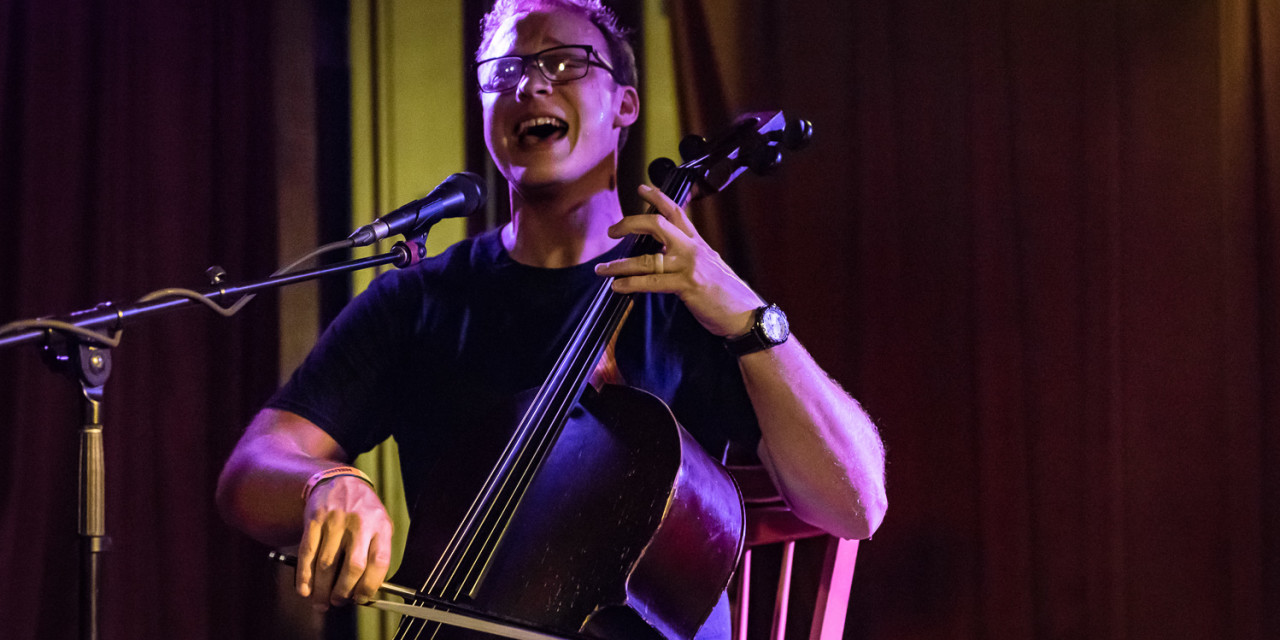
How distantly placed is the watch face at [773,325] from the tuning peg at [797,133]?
0.28 metres

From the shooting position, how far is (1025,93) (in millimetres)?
1918

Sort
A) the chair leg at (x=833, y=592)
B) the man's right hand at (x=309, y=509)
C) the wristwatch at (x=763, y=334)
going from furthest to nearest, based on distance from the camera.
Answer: the chair leg at (x=833, y=592)
the wristwatch at (x=763, y=334)
the man's right hand at (x=309, y=509)

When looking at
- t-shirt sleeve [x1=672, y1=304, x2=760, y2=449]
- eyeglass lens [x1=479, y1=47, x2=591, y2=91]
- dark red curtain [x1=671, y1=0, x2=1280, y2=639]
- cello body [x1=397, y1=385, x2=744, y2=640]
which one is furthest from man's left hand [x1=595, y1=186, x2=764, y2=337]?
dark red curtain [x1=671, y1=0, x2=1280, y2=639]

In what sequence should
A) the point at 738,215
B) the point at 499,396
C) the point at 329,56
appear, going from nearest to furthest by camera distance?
the point at 499,396
the point at 738,215
the point at 329,56

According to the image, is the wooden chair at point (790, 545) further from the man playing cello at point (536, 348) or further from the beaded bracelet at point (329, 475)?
the beaded bracelet at point (329, 475)

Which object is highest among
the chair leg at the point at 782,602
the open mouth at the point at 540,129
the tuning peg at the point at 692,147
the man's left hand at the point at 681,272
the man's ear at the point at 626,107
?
the man's ear at the point at 626,107

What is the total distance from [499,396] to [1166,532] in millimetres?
1200

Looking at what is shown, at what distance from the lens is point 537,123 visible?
5.41 ft

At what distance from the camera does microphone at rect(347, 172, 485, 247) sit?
121 centimetres

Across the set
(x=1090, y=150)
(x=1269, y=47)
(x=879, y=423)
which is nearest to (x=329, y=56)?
(x=879, y=423)

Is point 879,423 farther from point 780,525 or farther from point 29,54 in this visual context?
point 29,54

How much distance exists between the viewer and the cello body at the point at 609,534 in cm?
113

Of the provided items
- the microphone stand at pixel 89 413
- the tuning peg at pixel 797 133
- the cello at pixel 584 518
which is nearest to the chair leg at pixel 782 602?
the cello at pixel 584 518

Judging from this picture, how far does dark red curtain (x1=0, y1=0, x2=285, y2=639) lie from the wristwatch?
1465 millimetres
